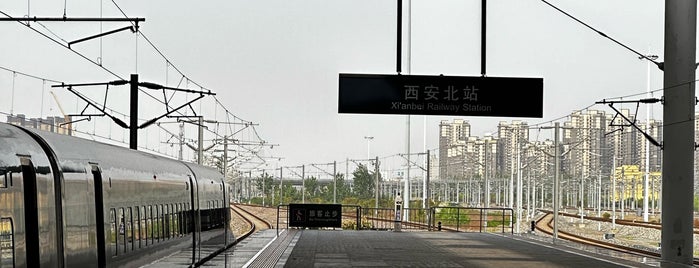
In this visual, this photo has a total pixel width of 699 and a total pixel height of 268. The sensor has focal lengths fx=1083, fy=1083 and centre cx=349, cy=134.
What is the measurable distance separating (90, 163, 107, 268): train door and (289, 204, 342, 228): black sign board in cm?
3482

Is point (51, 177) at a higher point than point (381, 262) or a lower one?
higher

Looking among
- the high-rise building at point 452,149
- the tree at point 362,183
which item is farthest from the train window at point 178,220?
the tree at point 362,183

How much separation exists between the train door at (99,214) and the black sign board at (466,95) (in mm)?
11009

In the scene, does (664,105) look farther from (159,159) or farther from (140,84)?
(140,84)

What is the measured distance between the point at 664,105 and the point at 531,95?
408 cm

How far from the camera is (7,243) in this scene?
29.3 ft

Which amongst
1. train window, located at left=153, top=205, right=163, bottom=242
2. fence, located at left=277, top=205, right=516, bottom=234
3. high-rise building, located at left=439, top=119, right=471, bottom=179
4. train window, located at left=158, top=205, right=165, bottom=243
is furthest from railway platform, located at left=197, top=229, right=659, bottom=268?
high-rise building, located at left=439, top=119, right=471, bottom=179

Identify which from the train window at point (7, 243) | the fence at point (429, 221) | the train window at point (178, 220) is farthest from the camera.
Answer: the fence at point (429, 221)

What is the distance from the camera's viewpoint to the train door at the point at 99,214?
13125 millimetres

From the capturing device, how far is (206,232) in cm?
2756

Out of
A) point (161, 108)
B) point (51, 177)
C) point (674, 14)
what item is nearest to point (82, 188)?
point (51, 177)

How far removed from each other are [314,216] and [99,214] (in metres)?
35.7

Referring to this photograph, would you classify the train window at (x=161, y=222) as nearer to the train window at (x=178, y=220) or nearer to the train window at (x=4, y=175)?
the train window at (x=178, y=220)

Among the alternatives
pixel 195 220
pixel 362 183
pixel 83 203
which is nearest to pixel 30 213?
pixel 83 203
